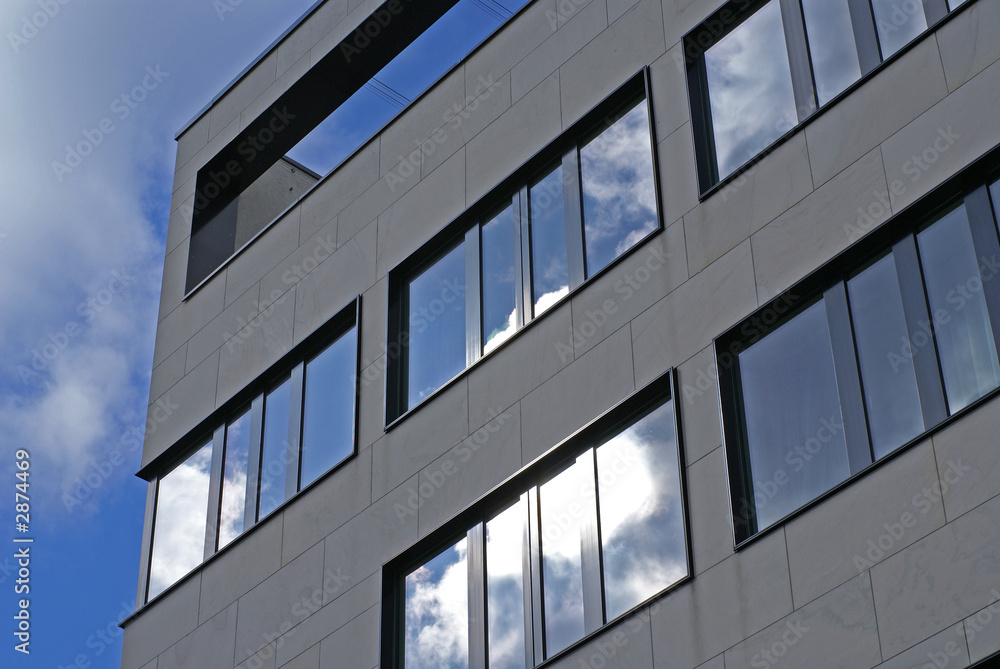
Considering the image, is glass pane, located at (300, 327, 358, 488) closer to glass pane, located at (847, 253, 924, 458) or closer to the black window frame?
the black window frame

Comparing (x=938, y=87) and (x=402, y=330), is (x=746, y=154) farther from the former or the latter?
(x=402, y=330)

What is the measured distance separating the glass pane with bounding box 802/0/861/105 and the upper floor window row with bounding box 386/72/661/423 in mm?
2451

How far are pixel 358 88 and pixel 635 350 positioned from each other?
11217 mm

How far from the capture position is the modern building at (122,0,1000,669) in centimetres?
1364

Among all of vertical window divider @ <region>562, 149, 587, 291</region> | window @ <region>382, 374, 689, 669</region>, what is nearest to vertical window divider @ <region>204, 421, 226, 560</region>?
window @ <region>382, 374, 689, 669</region>

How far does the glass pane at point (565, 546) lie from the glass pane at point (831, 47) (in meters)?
5.27

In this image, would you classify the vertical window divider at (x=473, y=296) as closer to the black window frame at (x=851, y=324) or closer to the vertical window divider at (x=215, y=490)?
the black window frame at (x=851, y=324)

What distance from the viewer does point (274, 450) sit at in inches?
870

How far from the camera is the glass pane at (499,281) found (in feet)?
63.4

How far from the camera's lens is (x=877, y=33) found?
53.3ft

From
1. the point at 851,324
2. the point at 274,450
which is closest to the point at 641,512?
the point at 851,324

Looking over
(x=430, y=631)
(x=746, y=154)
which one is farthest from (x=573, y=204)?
(x=430, y=631)

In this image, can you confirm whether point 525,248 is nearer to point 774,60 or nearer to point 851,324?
point 774,60

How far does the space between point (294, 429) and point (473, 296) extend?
3.95 meters
